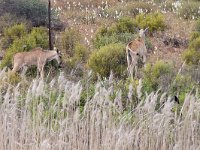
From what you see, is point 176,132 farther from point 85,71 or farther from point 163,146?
point 85,71

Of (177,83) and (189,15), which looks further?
(189,15)

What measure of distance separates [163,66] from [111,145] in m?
5.19

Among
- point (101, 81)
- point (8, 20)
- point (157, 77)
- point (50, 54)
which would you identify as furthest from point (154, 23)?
point (101, 81)

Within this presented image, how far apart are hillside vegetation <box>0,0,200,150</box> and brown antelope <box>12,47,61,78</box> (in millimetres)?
273

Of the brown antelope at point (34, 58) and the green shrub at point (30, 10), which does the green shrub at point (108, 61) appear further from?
the green shrub at point (30, 10)

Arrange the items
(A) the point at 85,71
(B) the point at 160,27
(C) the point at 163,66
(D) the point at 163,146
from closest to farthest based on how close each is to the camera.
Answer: (D) the point at 163,146 → (C) the point at 163,66 → (A) the point at 85,71 → (B) the point at 160,27

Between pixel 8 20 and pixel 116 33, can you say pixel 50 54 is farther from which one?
pixel 8 20

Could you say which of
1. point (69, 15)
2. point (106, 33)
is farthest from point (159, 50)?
point (69, 15)

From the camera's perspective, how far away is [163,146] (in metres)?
5.20

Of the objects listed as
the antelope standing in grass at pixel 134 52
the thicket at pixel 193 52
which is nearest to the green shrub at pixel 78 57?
the antelope standing in grass at pixel 134 52

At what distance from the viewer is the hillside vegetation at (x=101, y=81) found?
541cm

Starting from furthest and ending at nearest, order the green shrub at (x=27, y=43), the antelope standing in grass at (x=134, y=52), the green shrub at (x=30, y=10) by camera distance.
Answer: the green shrub at (x=30, y=10)
the green shrub at (x=27, y=43)
the antelope standing in grass at (x=134, y=52)

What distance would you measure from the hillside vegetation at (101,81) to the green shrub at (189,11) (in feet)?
0.04

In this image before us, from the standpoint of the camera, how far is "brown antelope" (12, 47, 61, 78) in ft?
37.3
